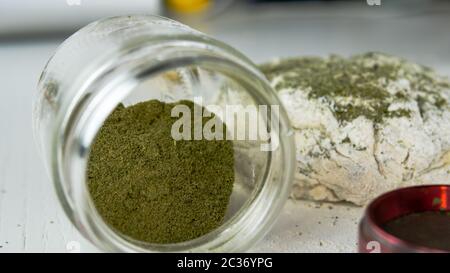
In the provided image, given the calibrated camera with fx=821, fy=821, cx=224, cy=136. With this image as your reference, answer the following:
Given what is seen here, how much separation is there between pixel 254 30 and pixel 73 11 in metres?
0.43

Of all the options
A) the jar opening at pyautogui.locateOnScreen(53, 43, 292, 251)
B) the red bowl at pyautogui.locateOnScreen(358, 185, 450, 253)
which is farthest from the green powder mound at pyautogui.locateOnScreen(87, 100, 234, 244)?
the red bowl at pyautogui.locateOnScreen(358, 185, 450, 253)

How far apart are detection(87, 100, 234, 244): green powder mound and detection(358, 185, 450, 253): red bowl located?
0.20 metres

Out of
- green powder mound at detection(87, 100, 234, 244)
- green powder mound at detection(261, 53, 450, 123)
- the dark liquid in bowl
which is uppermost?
green powder mound at detection(261, 53, 450, 123)

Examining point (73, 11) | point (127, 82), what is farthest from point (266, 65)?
point (73, 11)

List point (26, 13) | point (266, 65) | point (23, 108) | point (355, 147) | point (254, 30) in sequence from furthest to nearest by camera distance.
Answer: point (254, 30), point (26, 13), point (23, 108), point (266, 65), point (355, 147)

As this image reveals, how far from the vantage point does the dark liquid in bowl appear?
840 mm

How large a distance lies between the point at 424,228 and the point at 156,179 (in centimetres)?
31

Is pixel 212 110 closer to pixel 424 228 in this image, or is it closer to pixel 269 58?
pixel 424 228

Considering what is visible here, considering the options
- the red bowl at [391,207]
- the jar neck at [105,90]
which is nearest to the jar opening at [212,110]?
the jar neck at [105,90]

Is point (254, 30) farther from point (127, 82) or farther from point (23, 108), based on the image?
point (127, 82)

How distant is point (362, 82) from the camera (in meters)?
1.16

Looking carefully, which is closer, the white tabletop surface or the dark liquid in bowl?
the dark liquid in bowl

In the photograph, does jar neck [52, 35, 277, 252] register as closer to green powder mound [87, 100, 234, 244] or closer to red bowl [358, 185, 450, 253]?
green powder mound [87, 100, 234, 244]

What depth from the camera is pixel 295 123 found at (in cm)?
110
